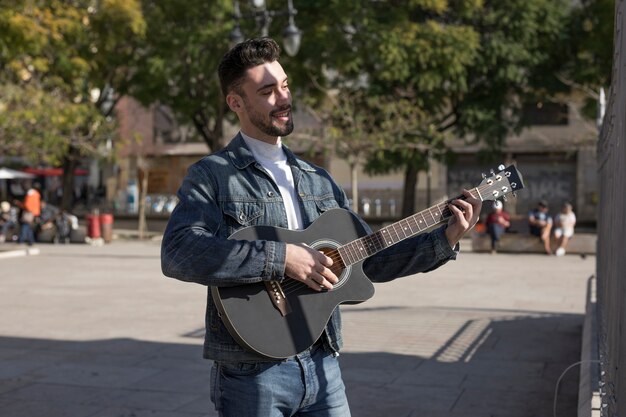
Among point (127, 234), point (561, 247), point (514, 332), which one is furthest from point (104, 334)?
point (127, 234)

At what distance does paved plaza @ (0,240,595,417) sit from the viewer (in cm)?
620

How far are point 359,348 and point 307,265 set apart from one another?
18.3ft

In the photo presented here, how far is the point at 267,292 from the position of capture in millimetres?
2889

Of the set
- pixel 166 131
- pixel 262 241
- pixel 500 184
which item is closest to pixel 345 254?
pixel 262 241

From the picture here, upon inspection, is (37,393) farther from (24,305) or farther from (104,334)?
(24,305)

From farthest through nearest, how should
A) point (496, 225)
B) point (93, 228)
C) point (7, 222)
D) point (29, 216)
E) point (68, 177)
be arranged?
point (68, 177) < point (7, 222) < point (93, 228) < point (29, 216) < point (496, 225)

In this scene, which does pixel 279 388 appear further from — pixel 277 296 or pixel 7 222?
pixel 7 222

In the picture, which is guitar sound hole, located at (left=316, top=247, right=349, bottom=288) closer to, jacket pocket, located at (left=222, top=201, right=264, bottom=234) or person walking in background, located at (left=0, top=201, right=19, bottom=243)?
jacket pocket, located at (left=222, top=201, right=264, bottom=234)

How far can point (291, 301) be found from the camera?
293cm

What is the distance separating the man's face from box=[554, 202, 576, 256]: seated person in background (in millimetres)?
18297

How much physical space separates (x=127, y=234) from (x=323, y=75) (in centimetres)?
916

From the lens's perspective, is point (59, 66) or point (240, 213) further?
point (59, 66)

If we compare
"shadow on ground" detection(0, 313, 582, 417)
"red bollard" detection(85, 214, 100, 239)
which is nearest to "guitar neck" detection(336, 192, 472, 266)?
"shadow on ground" detection(0, 313, 582, 417)

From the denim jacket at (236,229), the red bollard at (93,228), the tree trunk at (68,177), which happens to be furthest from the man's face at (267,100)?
the tree trunk at (68,177)
